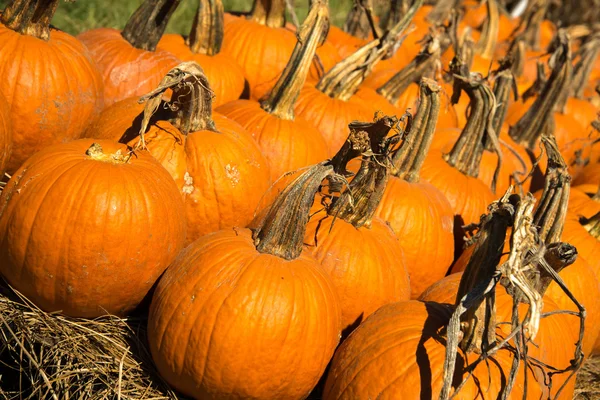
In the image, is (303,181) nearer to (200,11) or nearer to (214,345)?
(214,345)

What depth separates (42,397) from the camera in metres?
2.32

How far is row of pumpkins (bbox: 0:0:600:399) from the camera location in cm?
227

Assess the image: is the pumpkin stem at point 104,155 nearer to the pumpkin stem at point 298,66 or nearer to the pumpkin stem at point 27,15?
the pumpkin stem at point 27,15

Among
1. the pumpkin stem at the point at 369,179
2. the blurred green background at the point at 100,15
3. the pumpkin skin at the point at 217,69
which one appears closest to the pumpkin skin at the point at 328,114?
the pumpkin skin at the point at 217,69

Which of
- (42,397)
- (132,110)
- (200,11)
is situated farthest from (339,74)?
(42,397)

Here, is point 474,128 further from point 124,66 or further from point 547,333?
point 124,66

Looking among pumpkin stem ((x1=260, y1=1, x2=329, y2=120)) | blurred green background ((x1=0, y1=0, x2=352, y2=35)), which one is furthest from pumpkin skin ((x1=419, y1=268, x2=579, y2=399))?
blurred green background ((x1=0, y1=0, x2=352, y2=35))

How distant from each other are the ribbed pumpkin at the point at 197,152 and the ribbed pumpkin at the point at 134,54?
424 millimetres

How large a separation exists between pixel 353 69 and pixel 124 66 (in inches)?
54.4

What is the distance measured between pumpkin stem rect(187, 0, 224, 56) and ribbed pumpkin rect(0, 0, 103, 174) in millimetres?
1033

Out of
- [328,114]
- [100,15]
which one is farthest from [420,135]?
[100,15]

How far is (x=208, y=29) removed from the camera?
13.3 ft

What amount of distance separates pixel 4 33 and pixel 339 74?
192cm

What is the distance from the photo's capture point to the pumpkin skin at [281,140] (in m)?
3.47
